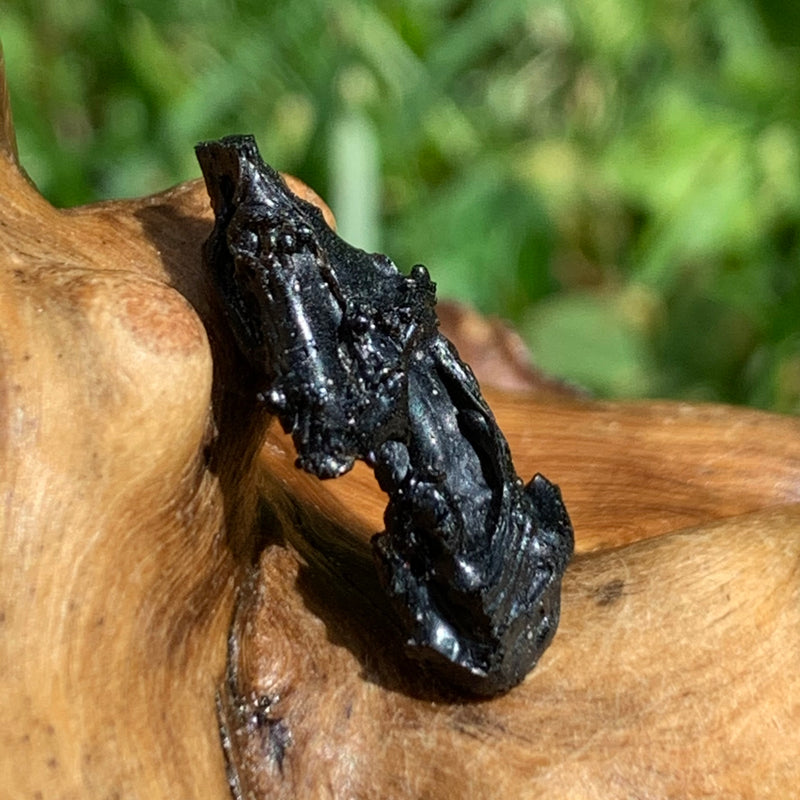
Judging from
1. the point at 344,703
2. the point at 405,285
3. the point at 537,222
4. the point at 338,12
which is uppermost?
the point at 405,285

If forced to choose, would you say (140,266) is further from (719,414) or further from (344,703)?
(719,414)

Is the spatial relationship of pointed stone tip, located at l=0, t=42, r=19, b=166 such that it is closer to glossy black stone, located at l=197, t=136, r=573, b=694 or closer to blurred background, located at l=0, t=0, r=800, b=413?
glossy black stone, located at l=197, t=136, r=573, b=694

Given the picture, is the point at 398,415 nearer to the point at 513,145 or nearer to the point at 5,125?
the point at 5,125

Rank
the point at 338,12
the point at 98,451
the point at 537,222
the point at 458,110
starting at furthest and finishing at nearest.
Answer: the point at 458,110
the point at 537,222
the point at 338,12
the point at 98,451

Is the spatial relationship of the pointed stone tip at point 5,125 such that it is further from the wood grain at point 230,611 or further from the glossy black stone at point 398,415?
the glossy black stone at point 398,415

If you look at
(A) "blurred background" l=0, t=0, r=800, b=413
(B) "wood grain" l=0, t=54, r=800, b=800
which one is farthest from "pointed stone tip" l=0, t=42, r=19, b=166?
(A) "blurred background" l=0, t=0, r=800, b=413

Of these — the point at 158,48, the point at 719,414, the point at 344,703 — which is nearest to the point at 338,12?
the point at 158,48
